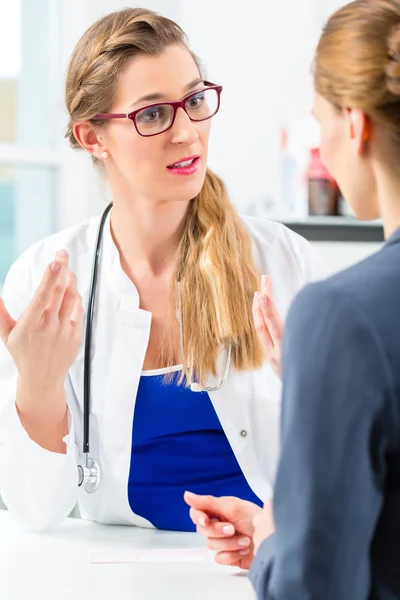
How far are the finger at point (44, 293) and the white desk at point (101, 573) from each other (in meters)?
0.38

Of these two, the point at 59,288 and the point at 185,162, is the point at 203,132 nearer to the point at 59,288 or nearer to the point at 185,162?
the point at 185,162

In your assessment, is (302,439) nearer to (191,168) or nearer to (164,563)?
(164,563)

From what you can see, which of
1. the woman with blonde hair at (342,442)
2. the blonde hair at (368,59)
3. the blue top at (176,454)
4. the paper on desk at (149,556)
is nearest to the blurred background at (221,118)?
the blue top at (176,454)

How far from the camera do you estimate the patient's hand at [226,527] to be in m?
1.26

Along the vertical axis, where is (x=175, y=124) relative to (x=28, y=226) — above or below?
above

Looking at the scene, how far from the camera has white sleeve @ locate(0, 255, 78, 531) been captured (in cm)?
155

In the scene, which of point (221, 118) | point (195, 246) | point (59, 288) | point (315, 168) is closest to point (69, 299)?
point (59, 288)

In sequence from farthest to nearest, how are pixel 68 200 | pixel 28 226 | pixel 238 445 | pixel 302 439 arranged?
1. pixel 28 226
2. pixel 68 200
3. pixel 238 445
4. pixel 302 439

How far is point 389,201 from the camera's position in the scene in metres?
0.87

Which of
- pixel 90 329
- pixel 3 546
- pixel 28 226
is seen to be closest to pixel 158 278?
pixel 90 329

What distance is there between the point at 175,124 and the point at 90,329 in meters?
0.43

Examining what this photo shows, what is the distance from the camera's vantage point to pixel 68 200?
10.0ft

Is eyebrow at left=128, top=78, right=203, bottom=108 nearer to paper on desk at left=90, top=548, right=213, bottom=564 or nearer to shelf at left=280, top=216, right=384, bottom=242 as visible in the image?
paper on desk at left=90, top=548, right=213, bottom=564

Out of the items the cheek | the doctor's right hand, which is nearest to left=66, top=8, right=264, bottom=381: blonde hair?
the cheek
